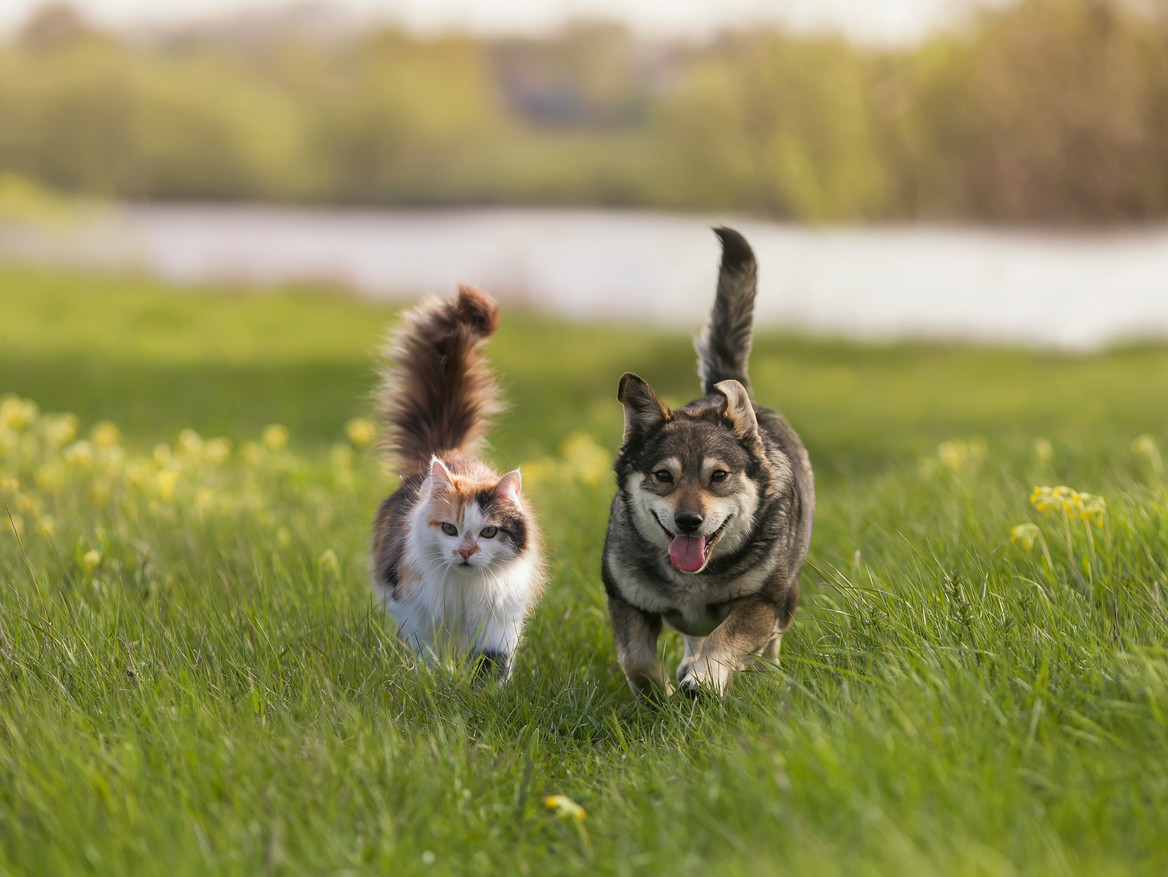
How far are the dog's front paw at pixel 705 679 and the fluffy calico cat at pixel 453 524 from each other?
31.2 inches

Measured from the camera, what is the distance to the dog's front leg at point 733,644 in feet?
12.3

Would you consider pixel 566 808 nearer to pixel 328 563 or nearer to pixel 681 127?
pixel 328 563

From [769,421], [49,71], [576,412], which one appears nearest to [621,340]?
[576,412]

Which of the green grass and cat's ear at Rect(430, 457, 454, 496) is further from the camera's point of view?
cat's ear at Rect(430, 457, 454, 496)

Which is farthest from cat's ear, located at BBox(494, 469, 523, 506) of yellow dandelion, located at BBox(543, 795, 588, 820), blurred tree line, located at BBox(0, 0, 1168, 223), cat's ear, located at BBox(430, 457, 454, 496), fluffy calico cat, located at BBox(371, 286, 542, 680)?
blurred tree line, located at BBox(0, 0, 1168, 223)

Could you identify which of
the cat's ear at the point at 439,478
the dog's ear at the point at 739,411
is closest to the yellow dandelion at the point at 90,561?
the cat's ear at the point at 439,478

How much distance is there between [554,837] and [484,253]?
17003 mm

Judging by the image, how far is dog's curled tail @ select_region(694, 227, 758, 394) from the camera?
4773mm

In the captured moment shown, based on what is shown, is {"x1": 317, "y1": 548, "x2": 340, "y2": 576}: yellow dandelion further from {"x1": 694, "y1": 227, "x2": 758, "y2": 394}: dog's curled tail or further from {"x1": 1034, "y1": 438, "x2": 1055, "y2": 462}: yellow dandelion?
{"x1": 1034, "y1": 438, "x2": 1055, "y2": 462}: yellow dandelion

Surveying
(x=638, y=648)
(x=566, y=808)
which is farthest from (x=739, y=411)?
(x=566, y=808)

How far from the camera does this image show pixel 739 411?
4.07 meters

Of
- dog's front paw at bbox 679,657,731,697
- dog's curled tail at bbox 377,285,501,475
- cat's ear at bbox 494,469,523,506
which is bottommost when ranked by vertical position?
dog's front paw at bbox 679,657,731,697

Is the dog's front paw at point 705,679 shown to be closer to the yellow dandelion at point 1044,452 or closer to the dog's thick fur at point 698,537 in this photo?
the dog's thick fur at point 698,537

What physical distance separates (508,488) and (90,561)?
1.99 meters
